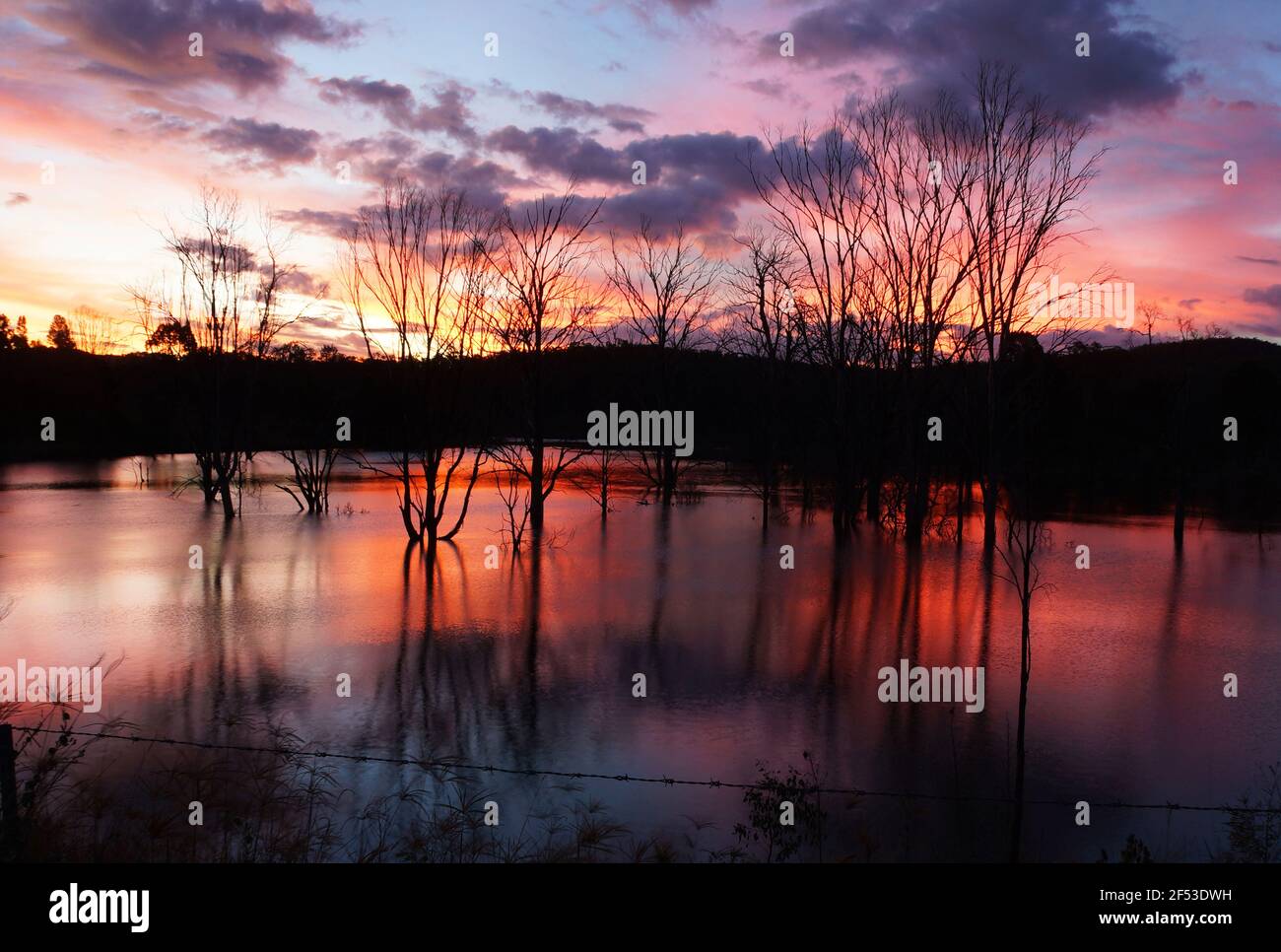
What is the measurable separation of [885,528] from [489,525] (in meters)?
10.6

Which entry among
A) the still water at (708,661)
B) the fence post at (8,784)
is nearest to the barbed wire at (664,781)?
the still water at (708,661)

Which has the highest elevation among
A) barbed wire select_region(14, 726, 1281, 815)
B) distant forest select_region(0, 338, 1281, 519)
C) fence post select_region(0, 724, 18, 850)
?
distant forest select_region(0, 338, 1281, 519)

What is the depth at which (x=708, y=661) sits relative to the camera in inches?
384

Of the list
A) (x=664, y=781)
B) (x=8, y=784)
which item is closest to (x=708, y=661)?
(x=664, y=781)

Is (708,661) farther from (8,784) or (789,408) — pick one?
(789,408)

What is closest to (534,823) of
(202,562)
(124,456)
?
(202,562)

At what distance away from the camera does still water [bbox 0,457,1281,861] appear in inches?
251

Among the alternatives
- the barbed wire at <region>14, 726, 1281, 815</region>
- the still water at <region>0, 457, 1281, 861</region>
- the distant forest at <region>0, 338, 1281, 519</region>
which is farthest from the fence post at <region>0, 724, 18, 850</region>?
the distant forest at <region>0, 338, 1281, 519</region>

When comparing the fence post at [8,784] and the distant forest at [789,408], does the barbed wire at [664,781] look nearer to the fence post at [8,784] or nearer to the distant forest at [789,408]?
the fence post at [8,784]

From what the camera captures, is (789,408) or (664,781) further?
(789,408)

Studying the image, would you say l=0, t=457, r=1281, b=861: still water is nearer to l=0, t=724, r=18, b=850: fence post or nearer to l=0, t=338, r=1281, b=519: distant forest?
l=0, t=724, r=18, b=850: fence post

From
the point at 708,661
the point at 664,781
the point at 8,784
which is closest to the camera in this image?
the point at 8,784
